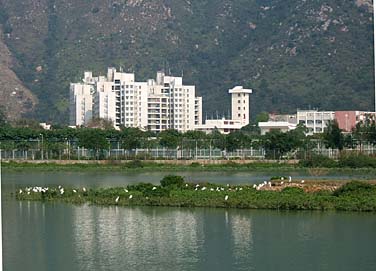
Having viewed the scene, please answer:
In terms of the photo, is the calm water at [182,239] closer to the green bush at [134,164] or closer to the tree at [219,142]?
the green bush at [134,164]

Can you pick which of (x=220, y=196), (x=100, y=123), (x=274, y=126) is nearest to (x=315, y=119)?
(x=274, y=126)

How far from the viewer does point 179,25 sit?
90500 mm

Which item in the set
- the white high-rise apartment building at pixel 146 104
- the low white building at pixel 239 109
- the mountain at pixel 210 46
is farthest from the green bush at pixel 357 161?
the mountain at pixel 210 46

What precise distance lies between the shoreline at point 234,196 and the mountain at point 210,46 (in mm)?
45408

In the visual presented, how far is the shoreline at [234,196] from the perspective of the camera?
66.7ft

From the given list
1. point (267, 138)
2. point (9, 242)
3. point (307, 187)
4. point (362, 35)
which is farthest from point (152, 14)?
point (9, 242)

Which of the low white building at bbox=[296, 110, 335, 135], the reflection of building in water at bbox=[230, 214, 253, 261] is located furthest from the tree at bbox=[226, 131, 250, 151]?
the reflection of building in water at bbox=[230, 214, 253, 261]

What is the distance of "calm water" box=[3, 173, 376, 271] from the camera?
46.1 ft

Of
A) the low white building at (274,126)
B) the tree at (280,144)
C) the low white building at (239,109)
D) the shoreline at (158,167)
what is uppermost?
the low white building at (239,109)

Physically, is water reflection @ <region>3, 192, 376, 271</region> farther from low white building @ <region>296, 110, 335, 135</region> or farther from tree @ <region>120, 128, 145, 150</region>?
low white building @ <region>296, 110, 335, 135</region>

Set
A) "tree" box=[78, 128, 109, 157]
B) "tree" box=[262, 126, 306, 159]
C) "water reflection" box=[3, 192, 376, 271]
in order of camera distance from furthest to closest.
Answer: "tree" box=[78, 128, 109, 157] → "tree" box=[262, 126, 306, 159] → "water reflection" box=[3, 192, 376, 271]

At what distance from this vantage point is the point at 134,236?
16797 millimetres

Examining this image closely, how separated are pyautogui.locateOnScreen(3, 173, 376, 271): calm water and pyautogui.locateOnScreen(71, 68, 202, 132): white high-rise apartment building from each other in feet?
137

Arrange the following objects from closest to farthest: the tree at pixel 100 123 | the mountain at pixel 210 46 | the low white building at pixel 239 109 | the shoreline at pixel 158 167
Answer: the shoreline at pixel 158 167 < the tree at pixel 100 123 < the low white building at pixel 239 109 < the mountain at pixel 210 46
